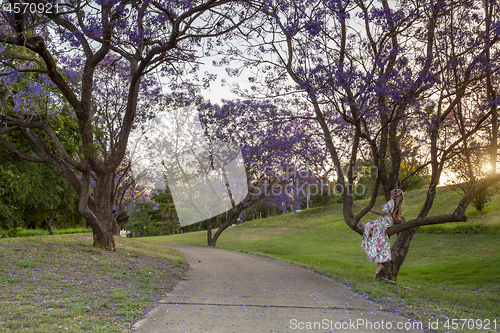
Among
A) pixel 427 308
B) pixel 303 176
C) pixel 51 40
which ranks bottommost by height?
pixel 427 308

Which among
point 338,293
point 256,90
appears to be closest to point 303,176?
point 256,90

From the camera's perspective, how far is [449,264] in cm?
1531

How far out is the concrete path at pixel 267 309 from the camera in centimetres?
454

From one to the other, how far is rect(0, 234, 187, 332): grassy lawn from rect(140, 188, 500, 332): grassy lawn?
14.0ft

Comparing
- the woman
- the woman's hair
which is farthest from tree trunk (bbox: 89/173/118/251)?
the woman's hair

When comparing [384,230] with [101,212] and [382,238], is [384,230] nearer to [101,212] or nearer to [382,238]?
[382,238]

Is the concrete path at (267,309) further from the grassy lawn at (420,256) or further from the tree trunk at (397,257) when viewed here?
the tree trunk at (397,257)

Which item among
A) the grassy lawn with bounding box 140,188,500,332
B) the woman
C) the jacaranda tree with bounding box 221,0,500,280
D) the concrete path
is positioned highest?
the jacaranda tree with bounding box 221,0,500,280

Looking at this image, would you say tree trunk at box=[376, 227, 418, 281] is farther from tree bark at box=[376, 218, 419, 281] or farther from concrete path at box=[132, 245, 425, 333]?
concrete path at box=[132, 245, 425, 333]

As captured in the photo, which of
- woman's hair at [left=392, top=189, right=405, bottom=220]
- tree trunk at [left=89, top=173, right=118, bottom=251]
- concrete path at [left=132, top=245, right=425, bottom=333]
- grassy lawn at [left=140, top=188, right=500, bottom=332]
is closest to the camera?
concrete path at [left=132, top=245, right=425, bottom=333]

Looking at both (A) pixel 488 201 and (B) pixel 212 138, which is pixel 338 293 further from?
(A) pixel 488 201

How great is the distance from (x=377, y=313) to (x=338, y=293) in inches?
61.6

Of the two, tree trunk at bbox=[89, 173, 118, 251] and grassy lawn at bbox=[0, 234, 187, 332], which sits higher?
tree trunk at bbox=[89, 173, 118, 251]

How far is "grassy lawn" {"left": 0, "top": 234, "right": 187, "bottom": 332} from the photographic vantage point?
14.1ft
